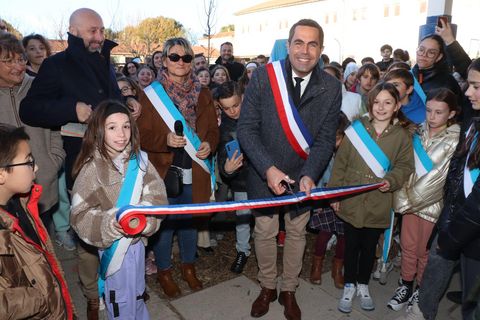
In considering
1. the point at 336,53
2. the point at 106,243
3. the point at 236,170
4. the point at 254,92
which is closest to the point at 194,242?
the point at 236,170

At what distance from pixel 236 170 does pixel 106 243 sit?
151 cm

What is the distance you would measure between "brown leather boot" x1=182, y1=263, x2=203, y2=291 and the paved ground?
3.1 inches

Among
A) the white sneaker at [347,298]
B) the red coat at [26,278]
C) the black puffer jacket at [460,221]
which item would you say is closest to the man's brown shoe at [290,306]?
the white sneaker at [347,298]

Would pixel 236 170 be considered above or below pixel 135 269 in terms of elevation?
above

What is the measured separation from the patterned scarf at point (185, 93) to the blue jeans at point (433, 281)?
2.28 meters

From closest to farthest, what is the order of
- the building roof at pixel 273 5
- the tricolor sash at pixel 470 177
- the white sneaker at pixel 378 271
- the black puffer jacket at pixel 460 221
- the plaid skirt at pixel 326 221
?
the black puffer jacket at pixel 460 221 → the tricolor sash at pixel 470 177 → the plaid skirt at pixel 326 221 → the white sneaker at pixel 378 271 → the building roof at pixel 273 5

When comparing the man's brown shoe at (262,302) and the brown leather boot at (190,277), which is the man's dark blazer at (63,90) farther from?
the man's brown shoe at (262,302)

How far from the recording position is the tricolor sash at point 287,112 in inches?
119

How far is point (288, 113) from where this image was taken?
301 cm

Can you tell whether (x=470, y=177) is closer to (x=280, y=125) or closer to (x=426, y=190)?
(x=426, y=190)

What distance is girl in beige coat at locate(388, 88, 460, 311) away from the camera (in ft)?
10.9

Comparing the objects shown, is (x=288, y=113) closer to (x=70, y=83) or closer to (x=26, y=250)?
(x=70, y=83)

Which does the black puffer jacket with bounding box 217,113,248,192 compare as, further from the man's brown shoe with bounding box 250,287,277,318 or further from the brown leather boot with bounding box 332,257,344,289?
the brown leather boot with bounding box 332,257,344,289

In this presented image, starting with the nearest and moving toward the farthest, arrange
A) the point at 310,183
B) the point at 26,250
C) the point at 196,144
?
1. the point at 26,250
2. the point at 310,183
3. the point at 196,144
